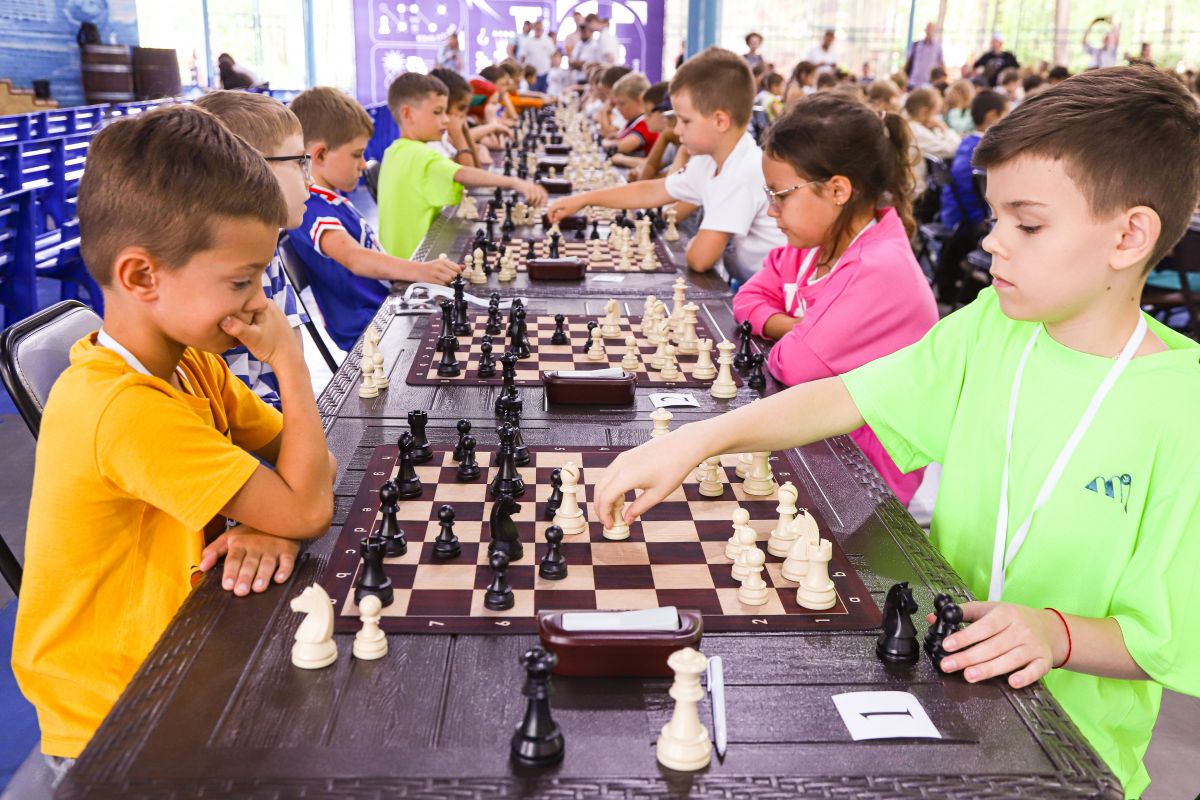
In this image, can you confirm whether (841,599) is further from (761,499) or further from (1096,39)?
(1096,39)

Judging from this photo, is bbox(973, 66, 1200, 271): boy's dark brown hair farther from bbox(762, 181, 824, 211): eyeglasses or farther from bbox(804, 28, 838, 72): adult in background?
bbox(804, 28, 838, 72): adult in background

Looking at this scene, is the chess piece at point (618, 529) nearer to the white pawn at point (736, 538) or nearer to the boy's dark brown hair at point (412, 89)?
the white pawn at point (736, 538)

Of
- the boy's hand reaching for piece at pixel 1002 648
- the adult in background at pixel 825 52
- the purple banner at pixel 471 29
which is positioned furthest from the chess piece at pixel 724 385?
the purple banner at pixel 471 29

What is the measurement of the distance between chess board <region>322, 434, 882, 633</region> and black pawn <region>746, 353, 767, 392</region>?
0.59m

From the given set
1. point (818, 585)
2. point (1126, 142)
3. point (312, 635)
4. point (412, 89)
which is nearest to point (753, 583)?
point (818, 585)

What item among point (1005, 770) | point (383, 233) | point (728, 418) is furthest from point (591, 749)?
point (383, 233)

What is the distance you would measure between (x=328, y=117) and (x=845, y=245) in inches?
77.1

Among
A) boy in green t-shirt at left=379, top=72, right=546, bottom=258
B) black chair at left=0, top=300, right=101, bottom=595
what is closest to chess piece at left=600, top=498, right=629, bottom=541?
black chair at left=0, top=300, right=101, bottom=595

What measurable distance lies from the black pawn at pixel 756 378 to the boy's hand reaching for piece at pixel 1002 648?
108 cm

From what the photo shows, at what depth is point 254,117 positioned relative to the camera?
2633 mm

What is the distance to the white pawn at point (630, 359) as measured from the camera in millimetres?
2395

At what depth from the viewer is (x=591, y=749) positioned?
3.34 feet

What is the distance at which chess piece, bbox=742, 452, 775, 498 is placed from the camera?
1.68 meters

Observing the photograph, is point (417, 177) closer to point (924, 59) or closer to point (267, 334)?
point (267, 334)
